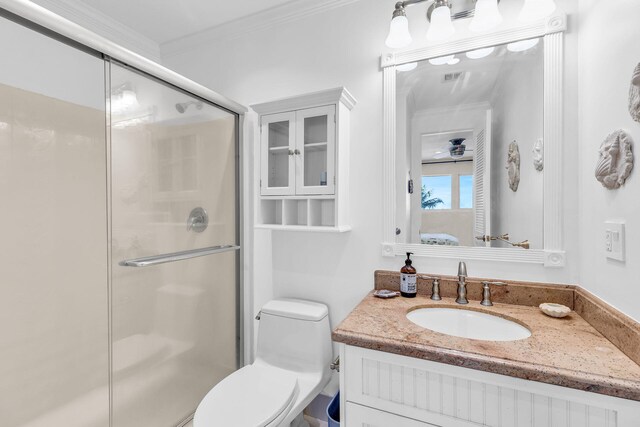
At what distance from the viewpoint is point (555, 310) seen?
1.12 meters

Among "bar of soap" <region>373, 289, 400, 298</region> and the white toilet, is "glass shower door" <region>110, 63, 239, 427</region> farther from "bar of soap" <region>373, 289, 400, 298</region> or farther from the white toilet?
"bar of soap" <region>373, 289, 400, 298</region>

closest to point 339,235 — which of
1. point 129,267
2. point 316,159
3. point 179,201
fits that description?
point 316,159

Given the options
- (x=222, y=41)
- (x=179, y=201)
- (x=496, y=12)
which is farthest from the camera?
(x=222, y=41)

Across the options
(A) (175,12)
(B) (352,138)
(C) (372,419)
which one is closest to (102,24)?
(A) (175,12)

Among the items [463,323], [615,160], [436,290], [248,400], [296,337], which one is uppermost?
[615,160]

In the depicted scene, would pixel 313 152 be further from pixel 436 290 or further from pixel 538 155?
pixel 538 155

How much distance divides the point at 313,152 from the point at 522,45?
3.36ft

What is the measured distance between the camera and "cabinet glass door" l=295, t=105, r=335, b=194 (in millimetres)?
1507

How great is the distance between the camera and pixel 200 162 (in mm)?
1654

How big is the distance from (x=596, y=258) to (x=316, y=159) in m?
1.19

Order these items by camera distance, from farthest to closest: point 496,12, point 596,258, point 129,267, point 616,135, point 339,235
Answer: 1. point 339,235
2. point 129,267
3. point 496,12
4. point 596,258
5. point 616,135

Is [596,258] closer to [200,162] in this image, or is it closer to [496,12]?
[496,12]

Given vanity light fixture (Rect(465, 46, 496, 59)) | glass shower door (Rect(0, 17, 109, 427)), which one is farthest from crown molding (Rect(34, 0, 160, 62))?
vanity light fixture (Rect(465, 46, 496, 59))

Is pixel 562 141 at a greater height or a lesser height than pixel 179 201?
greater
